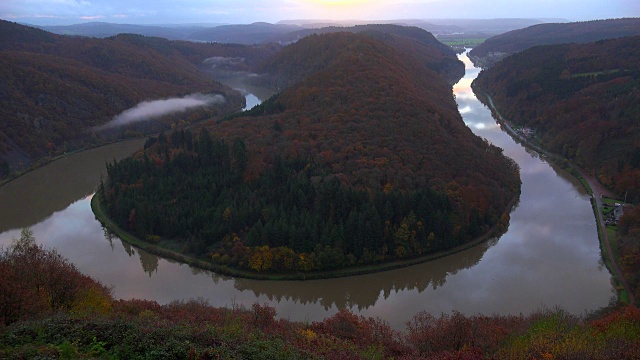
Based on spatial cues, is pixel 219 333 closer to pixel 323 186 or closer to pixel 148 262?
pixel 148 262

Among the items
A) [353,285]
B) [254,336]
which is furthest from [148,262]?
[254,336]

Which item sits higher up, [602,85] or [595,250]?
[602,85]

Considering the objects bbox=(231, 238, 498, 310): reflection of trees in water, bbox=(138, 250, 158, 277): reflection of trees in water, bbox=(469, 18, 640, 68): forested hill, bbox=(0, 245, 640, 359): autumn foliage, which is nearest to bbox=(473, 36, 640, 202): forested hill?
bbox=(231, 238, 498, 310): reflection of trees in water

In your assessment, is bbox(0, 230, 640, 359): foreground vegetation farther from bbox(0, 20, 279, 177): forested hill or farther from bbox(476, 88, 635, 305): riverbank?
bbox(0, 20, 279, 177): forested hill

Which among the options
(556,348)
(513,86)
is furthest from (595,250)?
(513,86)

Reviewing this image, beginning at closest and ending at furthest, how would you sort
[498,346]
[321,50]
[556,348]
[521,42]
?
[556,348]
[498,346]
[321,50]
[521,42]

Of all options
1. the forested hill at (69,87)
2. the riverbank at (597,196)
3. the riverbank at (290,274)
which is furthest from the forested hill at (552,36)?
the riverbank at (290,274)

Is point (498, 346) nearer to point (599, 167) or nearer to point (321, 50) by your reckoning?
point (599, 167)
